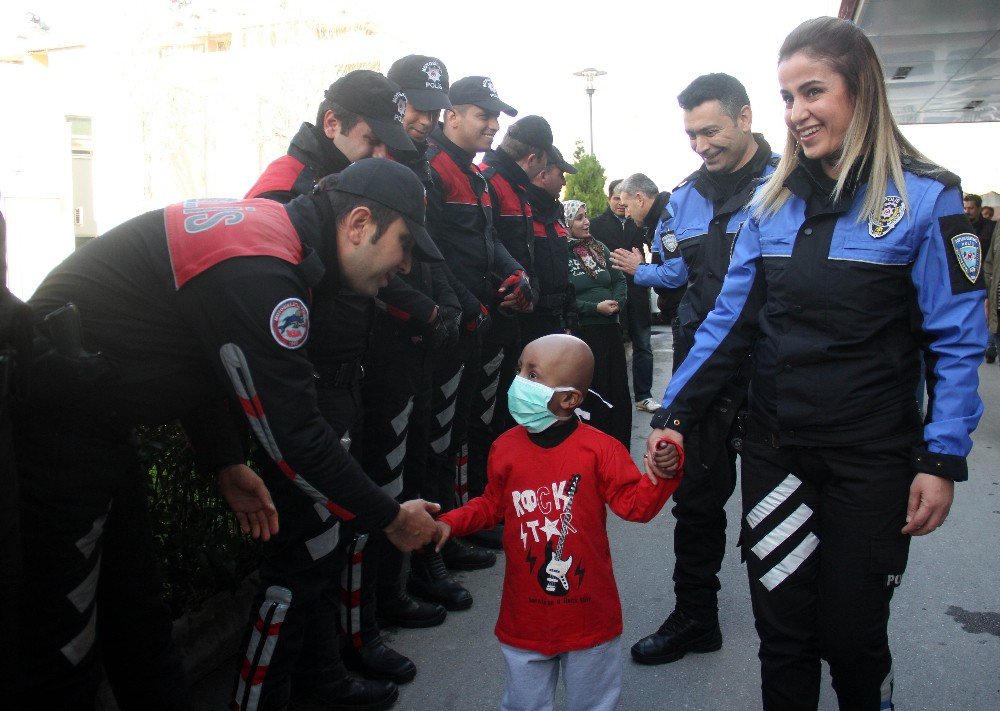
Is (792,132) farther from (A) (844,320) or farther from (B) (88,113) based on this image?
(B) (88,113)

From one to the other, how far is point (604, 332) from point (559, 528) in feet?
12.7

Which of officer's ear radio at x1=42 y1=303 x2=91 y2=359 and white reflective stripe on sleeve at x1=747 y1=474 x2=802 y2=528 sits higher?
officer's ear radio at x1=42 y1=303 x2=91 y2=359

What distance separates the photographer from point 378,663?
11.0ft

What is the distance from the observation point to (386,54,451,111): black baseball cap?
415 cm

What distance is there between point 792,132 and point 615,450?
1.07 meters

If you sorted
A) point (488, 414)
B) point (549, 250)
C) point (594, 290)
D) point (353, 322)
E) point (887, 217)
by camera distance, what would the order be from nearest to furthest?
point (887, 217), point (353, 322), point (488, 414), point (549, 250), point (594, 290)

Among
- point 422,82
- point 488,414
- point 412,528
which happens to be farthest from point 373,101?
point 488,414

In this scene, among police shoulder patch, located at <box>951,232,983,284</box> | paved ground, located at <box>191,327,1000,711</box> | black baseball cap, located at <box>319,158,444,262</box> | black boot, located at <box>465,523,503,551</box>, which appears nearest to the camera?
police shoulder patch, located at <box>951,232,983,284</box>

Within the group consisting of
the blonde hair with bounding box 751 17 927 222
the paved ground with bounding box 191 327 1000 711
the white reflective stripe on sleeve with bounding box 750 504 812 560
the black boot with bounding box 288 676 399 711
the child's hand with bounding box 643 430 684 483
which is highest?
the blonde hair with bounding box 751 17 927 222

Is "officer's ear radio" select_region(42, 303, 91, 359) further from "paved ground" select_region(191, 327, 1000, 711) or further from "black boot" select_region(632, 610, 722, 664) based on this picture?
"black boot" select_region(632, 610, 722, 664)

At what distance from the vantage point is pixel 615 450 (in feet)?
8.80

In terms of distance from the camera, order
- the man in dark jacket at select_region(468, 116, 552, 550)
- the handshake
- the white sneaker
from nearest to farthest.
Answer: the handshake, the man in dark jacket at select_region(468, 116, 552, 550), the white sneaker

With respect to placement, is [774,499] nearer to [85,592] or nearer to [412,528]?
[412,528]

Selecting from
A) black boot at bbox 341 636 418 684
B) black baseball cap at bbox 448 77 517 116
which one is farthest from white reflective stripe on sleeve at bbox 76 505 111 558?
black baseball cap at bbox 448 77 517 116
